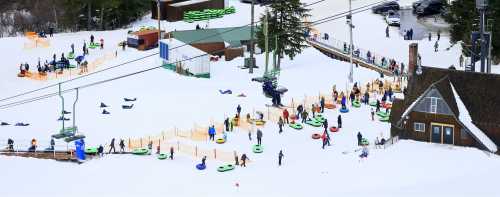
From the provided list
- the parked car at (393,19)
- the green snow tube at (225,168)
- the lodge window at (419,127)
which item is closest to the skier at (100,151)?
the green snow tube at (225,168)

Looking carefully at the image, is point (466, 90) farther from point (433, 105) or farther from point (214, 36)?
point (214, 36)

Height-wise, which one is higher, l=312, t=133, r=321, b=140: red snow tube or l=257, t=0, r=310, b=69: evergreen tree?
l=257, t=0, r=310, b=69: evergreen tree

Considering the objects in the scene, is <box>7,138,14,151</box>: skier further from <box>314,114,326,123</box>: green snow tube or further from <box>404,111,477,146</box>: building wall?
<box>404,111,477,146</box>: building wall

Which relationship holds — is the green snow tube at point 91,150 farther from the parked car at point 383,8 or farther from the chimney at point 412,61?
the parked car at point 383,8

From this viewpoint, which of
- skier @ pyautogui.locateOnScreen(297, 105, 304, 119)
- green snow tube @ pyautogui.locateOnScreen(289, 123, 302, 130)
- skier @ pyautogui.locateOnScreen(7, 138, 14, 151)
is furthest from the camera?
skier @ pyautogui.locateOnScreen(297, 105, 304, 119)

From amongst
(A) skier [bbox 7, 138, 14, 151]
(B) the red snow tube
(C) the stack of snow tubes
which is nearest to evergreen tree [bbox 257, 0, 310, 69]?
(C) the stack of snow tubes

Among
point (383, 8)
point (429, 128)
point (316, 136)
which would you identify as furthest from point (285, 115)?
point (383, 8)

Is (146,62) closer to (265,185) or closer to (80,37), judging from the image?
(80,37)
